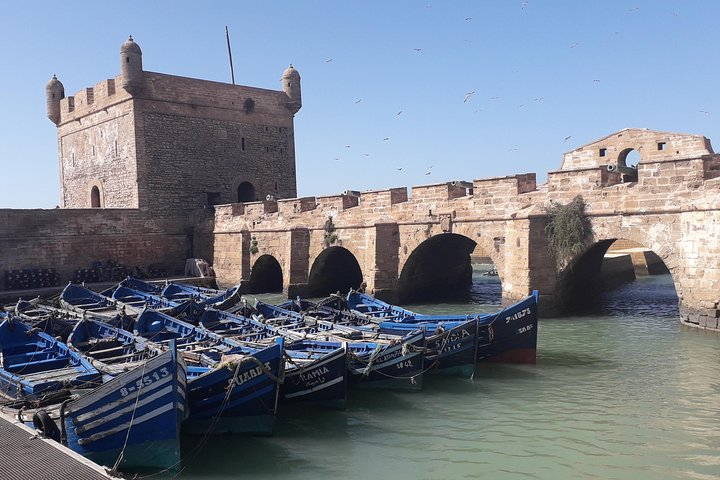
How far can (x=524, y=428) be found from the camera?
8.52 metres

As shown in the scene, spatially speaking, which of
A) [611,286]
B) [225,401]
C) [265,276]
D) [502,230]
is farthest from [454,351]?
[265,276]

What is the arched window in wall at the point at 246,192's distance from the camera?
3111 centimetres

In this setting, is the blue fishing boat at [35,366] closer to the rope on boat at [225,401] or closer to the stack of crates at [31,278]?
Answer: the rope on boat at [225,401]

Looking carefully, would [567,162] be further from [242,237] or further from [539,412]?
[539,412]

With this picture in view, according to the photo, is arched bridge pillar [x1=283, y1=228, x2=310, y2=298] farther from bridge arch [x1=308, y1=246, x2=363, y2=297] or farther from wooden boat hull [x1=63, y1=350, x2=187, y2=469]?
wooden boat hull [x1=63, y1=350, x2=187, y2=469]

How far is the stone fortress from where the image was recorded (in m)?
14.1

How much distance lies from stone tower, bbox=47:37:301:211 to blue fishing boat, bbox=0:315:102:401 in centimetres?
1603

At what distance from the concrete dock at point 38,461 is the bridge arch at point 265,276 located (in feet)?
58.8

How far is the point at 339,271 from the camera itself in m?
24.5

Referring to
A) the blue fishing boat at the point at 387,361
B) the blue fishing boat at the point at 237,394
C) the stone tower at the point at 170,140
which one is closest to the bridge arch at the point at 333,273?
the stone tower at the point at 170,140

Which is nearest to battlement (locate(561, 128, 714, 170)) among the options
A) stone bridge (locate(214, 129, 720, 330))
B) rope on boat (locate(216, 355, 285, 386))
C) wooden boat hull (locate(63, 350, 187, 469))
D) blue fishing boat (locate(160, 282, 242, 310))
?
stone bridge (locate(214, 129, 720, 330))

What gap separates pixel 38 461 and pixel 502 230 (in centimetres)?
1305

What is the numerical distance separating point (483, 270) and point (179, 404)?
89.6 ft

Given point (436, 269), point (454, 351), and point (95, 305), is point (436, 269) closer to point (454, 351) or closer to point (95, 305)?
point (454, 351)
